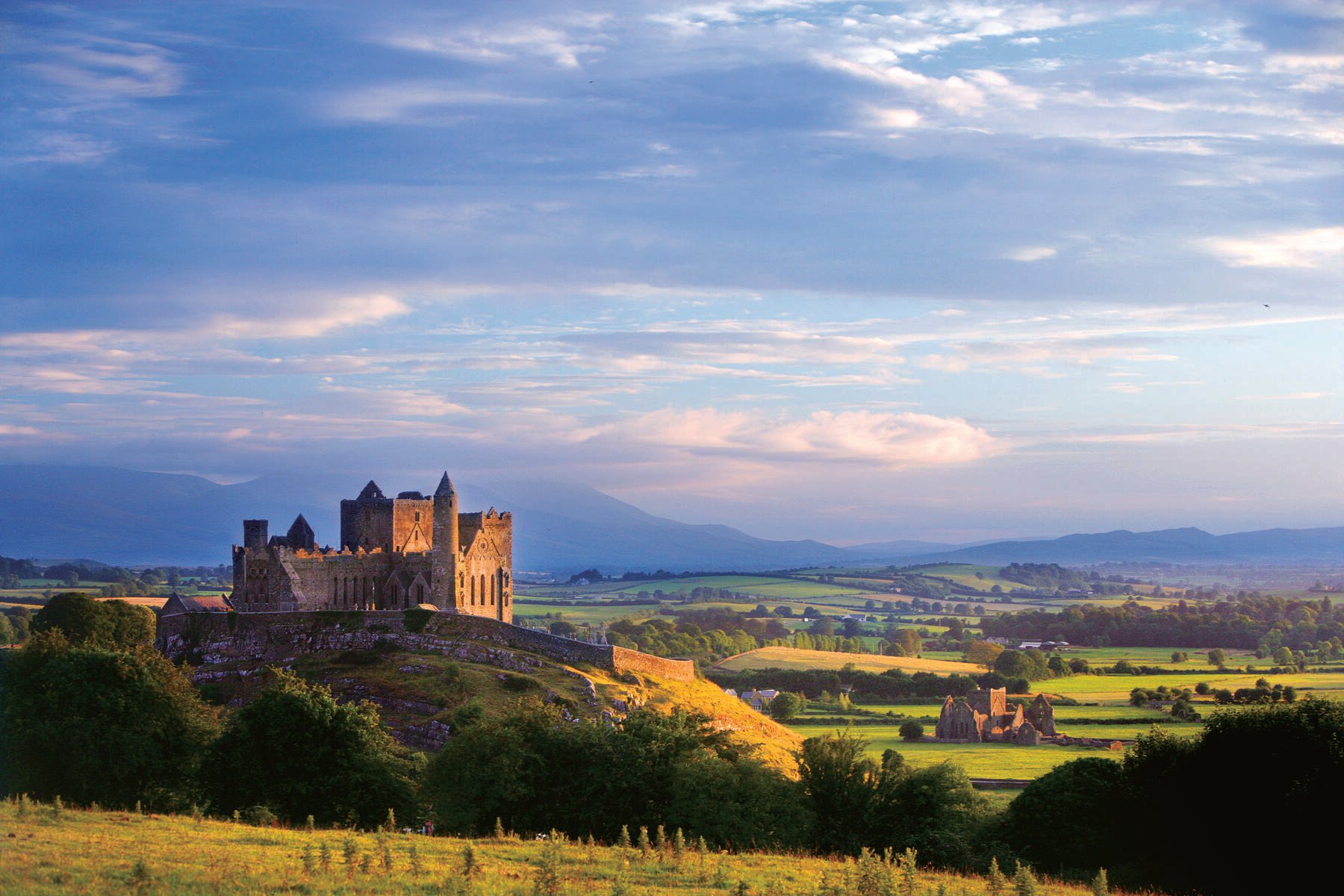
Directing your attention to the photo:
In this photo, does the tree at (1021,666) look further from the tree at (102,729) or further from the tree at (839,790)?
the tree at (102,729)

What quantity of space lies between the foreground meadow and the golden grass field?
115 meters

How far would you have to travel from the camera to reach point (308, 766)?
44.0m

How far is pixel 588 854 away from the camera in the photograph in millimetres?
30781

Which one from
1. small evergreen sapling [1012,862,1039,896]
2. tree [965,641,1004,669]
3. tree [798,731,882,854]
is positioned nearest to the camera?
small evergreen sapling [1012,862,1039,896]

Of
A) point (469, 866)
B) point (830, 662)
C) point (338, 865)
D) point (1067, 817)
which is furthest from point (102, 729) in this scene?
Result: point (830, 662)

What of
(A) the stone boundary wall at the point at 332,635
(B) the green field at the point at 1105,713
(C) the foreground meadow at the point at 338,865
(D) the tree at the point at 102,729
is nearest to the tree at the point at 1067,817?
(C) the foreground meadow at the point at 338,865

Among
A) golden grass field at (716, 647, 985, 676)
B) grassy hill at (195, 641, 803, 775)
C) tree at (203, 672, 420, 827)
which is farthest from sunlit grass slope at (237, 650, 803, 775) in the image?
golden grass field at (716, 647, 985, 676)

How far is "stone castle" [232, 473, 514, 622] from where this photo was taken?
73125mm

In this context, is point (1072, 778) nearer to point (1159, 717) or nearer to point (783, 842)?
point (783, 842)

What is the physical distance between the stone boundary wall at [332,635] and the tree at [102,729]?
60.1ft

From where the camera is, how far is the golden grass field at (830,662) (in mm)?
151625

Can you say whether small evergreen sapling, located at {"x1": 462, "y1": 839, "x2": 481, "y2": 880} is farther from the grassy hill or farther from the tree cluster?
the grassy hill

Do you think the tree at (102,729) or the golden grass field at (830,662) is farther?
the golden grass field at (830,662)

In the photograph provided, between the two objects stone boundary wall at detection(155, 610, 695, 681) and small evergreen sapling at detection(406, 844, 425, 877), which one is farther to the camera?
stone boundary wall at detection(155, 610, 695, 681)
